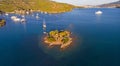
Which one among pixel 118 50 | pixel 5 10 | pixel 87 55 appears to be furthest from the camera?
pixel 5 10

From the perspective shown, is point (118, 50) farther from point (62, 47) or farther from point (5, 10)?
point (5, 10)

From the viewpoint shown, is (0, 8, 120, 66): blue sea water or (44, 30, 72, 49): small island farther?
(44, 30, 72, 49): small island

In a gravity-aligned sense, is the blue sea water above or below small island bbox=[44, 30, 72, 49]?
below

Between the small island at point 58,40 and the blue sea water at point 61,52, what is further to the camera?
the small island at point 58,40

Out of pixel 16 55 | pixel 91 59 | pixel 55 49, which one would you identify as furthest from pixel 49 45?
pixel 91 59

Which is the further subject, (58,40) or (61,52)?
(58,40)

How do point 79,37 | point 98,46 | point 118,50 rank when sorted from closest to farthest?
point 118,50, point 98,46, point 79,37

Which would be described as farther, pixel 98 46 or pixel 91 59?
pixel 98 46

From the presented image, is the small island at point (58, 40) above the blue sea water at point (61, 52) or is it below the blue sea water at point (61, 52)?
above

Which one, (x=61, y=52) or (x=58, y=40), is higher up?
(x=58, y=40)
